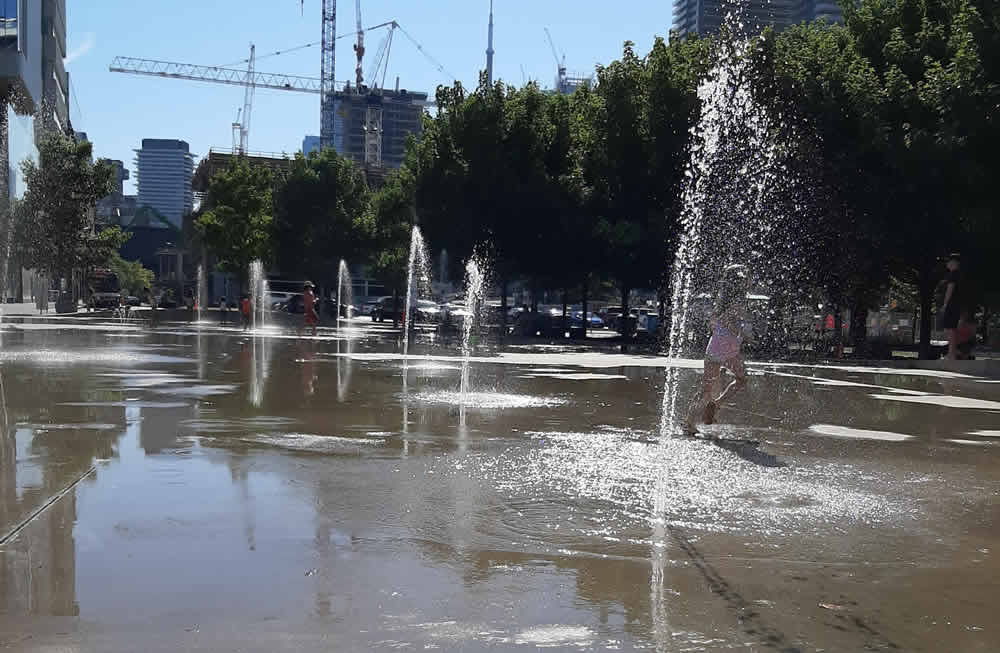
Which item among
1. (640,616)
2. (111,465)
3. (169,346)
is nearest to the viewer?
(640,616)

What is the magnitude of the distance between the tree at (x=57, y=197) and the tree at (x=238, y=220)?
9410 mm

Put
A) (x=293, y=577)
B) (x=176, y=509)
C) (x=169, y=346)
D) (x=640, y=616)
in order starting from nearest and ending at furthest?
1. (x=640, y=616)
2. (x=293, y=577)
3. (x=176, y=509)
4. (x=169, y=346)

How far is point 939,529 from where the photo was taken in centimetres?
768

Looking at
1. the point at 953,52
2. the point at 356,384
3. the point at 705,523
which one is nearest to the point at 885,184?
the point at 953,52

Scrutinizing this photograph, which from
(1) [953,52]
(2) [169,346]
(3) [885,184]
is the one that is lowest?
(2) [169,346]

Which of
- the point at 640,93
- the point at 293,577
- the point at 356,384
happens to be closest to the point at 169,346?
the point at 356,384

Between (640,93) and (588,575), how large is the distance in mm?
34991

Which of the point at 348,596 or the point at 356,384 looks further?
the point at 356,384

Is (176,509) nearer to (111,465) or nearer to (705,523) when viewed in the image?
(111,465)

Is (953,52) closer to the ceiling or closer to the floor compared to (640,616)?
closer to the ceiling

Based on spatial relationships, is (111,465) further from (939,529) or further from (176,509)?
(939,529)

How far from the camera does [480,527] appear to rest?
7.34 m

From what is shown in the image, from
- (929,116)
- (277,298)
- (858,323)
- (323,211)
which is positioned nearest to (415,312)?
(323,211)

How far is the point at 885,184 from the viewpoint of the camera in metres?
30.8
